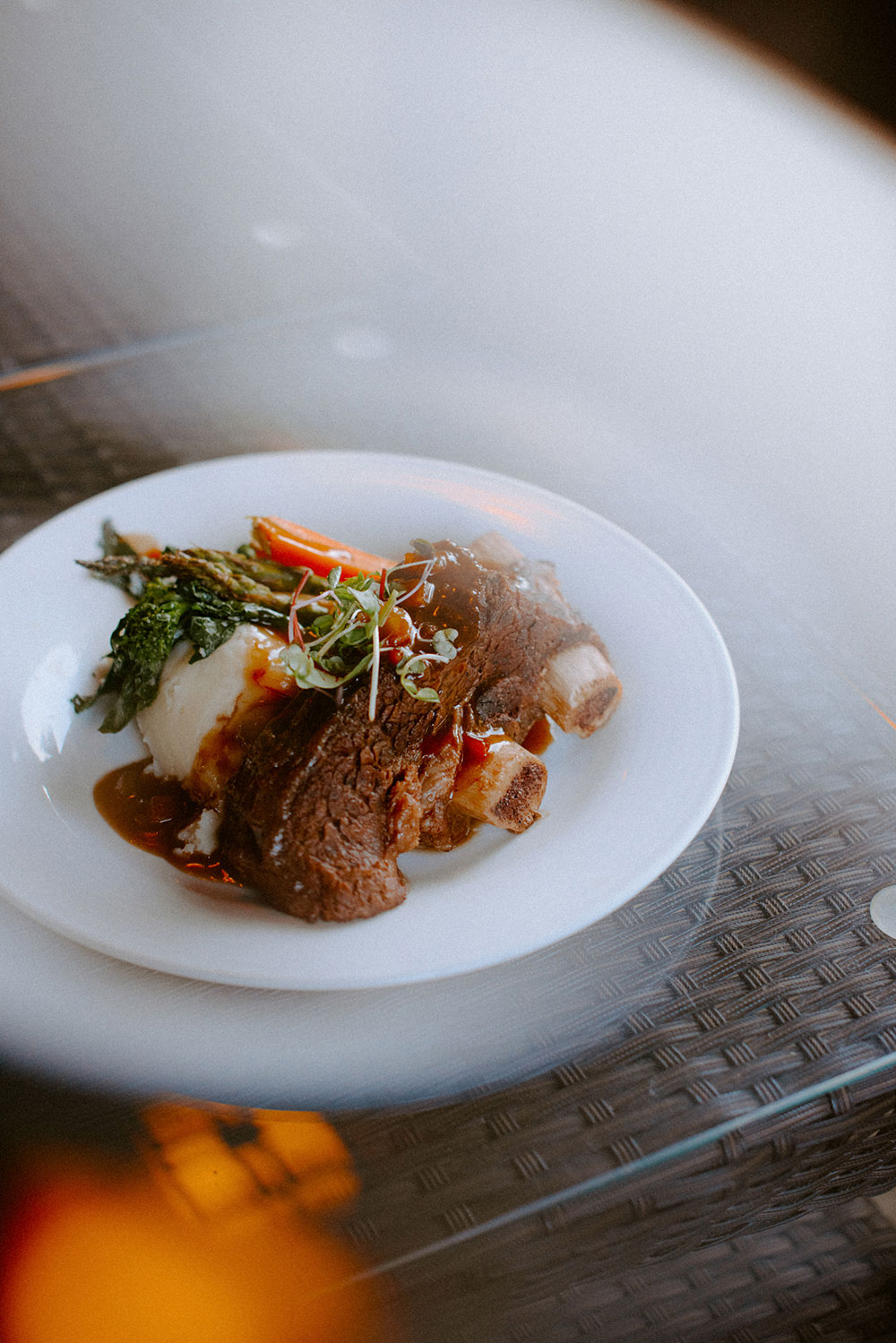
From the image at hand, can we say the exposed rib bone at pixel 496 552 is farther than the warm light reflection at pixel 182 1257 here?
Yes

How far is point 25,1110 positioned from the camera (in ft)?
4.09

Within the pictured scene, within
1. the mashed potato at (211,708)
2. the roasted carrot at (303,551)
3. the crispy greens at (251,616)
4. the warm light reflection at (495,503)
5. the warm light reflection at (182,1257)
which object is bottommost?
the warm light reflection at (182,1257)

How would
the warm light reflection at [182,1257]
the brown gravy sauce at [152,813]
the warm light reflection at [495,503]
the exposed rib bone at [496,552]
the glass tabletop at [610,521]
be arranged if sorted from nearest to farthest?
the warm light reflection at [182,1257]
the glass tabletop at [610,521]
the brown gravy sauce at [152,813]
the exposed rib bone at [496,552]
the warm light reflection at [495,503]

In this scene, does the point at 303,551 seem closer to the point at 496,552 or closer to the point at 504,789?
the point at 496,552

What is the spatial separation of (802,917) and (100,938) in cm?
107

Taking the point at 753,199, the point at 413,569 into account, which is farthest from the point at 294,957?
the point at 753,199

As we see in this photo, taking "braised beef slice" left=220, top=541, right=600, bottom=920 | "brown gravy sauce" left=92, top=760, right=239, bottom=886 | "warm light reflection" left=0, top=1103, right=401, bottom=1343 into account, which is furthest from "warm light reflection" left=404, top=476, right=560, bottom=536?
"warm light reflection" left=0, top=1103, right=401, bottom=1343

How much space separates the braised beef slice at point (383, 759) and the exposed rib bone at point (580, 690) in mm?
37

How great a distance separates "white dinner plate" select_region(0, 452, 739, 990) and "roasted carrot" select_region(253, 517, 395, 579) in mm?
78

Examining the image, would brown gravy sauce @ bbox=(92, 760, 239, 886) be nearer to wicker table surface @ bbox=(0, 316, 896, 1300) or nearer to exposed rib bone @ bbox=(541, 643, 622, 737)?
wicker table surface @ bbox=(0, 316, 896, 1300)

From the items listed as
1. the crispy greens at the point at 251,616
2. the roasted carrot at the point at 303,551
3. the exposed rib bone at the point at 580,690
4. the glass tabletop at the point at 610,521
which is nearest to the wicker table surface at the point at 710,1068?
the glass tabletop at the point at 610,521

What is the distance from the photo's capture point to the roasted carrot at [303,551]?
212 centimetres

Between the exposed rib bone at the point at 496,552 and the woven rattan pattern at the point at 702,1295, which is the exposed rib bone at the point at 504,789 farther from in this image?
the woven rattan pattern at the point at 702,1295

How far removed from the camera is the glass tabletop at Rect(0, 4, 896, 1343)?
1.25 m
